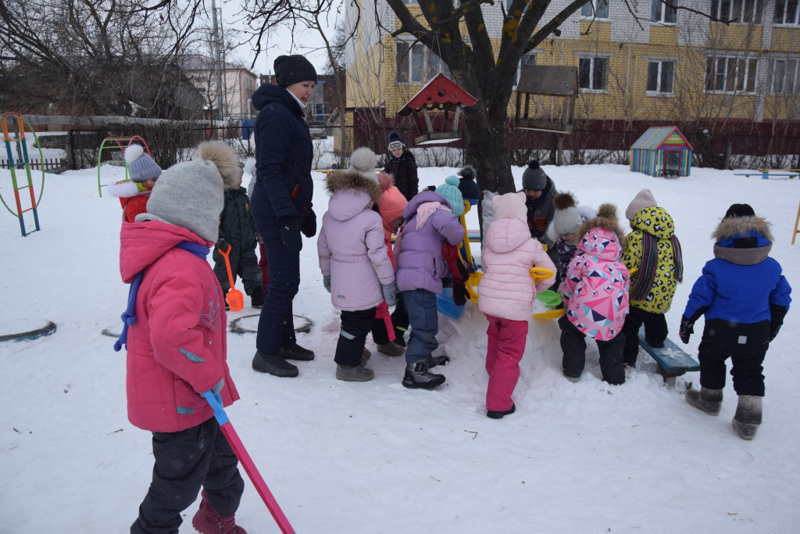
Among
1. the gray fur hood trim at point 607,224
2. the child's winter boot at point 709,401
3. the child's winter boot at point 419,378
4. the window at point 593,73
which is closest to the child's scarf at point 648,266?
the gray fur hood trim at point 607,224

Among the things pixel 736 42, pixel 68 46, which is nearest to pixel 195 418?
pixel 68 46

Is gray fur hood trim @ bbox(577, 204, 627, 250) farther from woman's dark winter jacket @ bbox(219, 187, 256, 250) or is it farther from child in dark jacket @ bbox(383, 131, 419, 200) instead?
woman's dark winter jacket @ bbox(219, 187, 256, 250)

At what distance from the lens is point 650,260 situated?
4.00 metres

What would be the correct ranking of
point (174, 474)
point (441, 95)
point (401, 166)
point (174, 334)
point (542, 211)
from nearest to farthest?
1. point (174, 334)
2. point (174, 474)
3. point (441, 95)
4. point (542, 211)
5. point (401, 166)

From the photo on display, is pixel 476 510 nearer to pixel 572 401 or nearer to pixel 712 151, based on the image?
pixel 572 401

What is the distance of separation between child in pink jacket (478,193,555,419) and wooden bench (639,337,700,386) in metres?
1.04

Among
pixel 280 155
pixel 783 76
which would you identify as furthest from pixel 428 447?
pixel 783 76

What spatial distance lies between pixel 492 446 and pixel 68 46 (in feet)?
75.8

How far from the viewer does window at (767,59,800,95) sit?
75.0 ft

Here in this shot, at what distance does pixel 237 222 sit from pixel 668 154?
13490 mm

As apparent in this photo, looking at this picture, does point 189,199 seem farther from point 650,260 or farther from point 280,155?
point 650,260

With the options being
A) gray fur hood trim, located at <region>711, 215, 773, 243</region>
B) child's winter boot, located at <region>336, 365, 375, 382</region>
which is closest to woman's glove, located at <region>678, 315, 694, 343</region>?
gray fur hood trim, located at <region>711, 215, 773, 243</region>

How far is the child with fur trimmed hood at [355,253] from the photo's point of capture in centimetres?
381

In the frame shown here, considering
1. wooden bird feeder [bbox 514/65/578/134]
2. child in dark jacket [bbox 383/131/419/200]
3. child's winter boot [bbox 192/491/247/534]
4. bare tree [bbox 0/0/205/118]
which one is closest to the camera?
child's winter boot [bbox 192/491/247/534]
